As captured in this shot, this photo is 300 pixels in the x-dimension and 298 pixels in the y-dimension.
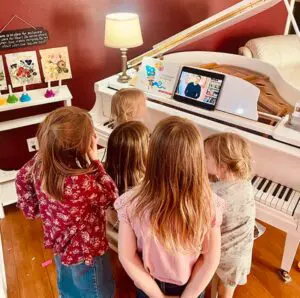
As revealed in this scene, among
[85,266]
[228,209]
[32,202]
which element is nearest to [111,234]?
[85,266]

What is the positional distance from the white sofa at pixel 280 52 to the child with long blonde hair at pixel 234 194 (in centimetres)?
233

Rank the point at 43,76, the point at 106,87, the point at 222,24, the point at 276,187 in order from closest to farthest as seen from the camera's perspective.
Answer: the point at 276,187 < the point at 222,24 < the point at 106,87 < the point at 43,76

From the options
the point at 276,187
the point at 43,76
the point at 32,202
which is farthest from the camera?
the point at 43,76

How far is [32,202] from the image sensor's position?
4.64ft

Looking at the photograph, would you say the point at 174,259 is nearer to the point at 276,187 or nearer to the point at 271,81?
the point at 276,187

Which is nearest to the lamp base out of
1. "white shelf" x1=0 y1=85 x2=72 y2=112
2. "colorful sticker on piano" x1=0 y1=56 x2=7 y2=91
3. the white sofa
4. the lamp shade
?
the lamp shade

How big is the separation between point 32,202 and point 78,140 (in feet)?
1.30

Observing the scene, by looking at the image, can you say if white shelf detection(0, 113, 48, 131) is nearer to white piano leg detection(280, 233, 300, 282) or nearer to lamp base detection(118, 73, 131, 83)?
lamp base detection(118, 73, 131, 83)

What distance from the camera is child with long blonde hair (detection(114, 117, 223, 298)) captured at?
101 centimetres

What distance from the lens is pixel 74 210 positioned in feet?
4.22

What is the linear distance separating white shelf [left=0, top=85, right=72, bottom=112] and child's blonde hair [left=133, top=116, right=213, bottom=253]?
170cm

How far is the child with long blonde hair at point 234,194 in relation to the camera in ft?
4.72

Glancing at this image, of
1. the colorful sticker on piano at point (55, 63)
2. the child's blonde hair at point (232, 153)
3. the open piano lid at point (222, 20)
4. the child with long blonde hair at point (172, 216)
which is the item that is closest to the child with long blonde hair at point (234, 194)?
the child's blonde hair at point (232, 153)

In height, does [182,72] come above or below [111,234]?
above
